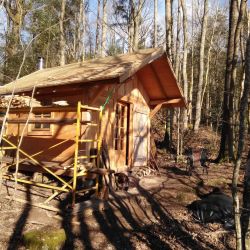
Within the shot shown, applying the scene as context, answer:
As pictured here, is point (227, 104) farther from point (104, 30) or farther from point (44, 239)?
point (104, 30)

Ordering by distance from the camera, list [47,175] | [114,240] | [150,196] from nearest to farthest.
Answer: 1. [114,240]
2. [150,196]
3. [47,175]

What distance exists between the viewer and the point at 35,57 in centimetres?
2317

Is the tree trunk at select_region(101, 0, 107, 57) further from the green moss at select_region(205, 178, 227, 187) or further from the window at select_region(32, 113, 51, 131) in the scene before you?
the green moss at select_region(205, 178, 227, 187)

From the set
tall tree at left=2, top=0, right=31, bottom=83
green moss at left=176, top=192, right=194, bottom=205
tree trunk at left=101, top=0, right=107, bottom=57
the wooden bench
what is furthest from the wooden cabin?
tree trunk at left=101, top=0, right=107, bottom=57

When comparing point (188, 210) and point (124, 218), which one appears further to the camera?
point (188, 210)

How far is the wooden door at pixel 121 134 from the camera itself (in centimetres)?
998

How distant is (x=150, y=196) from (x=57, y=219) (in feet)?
9.35

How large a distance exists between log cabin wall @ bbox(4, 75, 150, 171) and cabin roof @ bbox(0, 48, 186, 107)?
41cm

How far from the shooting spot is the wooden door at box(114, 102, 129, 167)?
32.7 feet

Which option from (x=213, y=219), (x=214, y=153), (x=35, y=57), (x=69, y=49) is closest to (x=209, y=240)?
(x=213, y=219)

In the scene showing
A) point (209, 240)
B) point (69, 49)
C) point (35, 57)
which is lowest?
point (209, 240)

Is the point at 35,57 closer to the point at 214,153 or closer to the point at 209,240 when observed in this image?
the point at 214,153

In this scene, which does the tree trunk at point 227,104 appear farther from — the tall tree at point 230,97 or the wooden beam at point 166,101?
the wooden beam at point 166,101

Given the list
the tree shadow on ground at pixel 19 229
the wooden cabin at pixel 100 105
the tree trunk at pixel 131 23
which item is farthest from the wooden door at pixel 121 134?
the tree trunk at pixel 131 23
